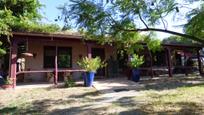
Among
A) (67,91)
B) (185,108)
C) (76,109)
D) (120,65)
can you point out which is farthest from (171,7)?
(120,65)

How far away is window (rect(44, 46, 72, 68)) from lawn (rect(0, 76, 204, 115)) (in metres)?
5.38

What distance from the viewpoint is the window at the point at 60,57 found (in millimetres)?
20247

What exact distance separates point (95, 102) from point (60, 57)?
9.32m


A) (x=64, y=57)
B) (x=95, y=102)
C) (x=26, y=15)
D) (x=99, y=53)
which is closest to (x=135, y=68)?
(x=99, y=53)

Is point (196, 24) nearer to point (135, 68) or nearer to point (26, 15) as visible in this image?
point (135, 68)

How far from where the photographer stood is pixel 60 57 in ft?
67.9

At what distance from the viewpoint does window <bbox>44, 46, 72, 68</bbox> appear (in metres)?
20.2

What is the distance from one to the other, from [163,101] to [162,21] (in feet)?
10.4

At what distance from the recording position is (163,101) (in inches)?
456

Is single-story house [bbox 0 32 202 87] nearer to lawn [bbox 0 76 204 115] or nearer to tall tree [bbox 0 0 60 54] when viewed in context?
tall tree [bbox 0 0 60 54]

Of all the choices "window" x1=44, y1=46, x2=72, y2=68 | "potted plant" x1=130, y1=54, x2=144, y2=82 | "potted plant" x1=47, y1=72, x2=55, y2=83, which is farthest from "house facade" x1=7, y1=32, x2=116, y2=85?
"potted plant" x1=130, y1=54, x2=144, y2=82

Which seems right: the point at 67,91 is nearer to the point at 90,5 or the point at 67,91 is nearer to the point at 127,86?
the point at 127,86

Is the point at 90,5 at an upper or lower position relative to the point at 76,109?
upper

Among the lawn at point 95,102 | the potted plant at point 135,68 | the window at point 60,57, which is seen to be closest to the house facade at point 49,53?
the window at point 60,57
